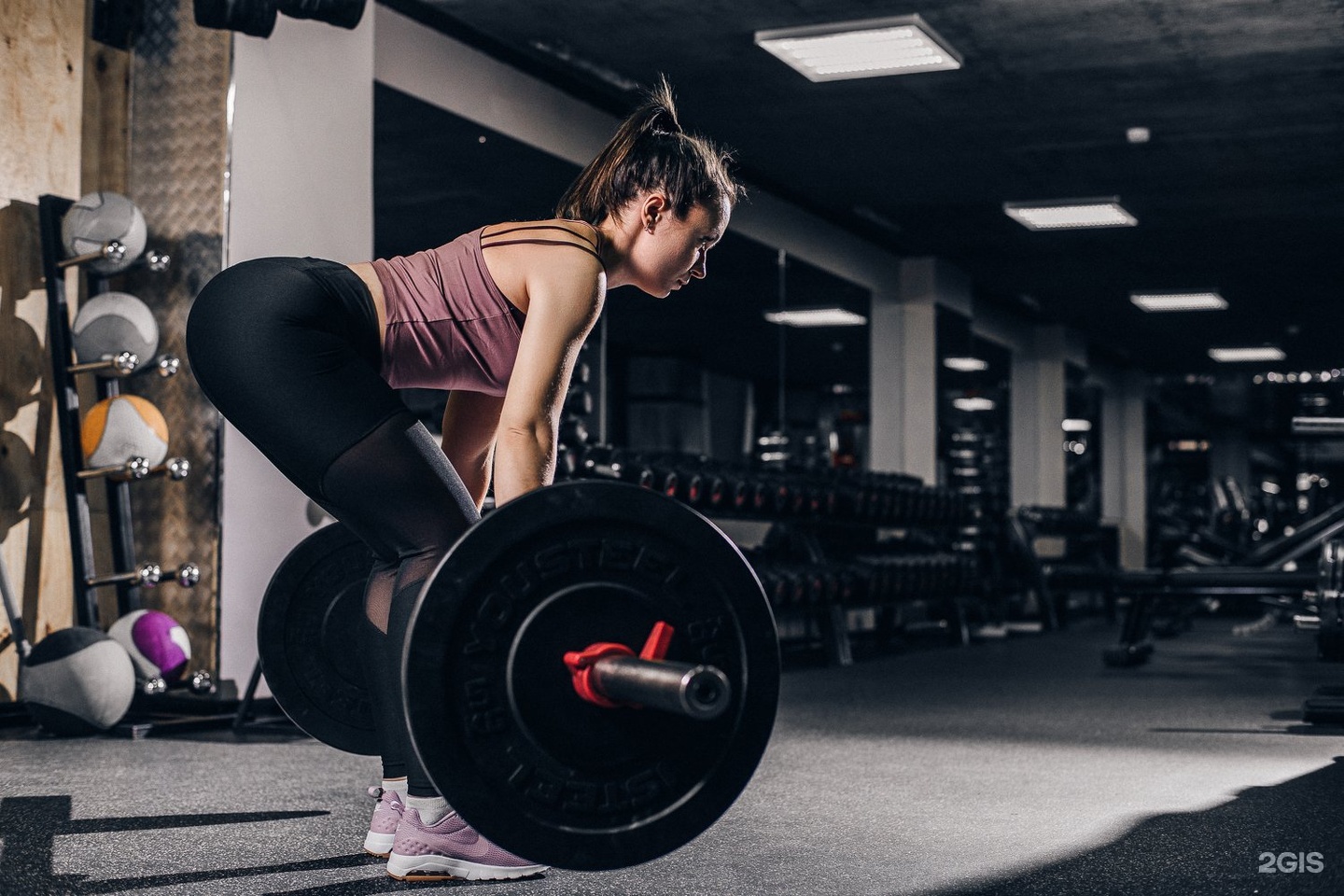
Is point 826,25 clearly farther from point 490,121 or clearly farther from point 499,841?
point 499,841

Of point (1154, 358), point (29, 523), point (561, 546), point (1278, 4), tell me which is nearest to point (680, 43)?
point (1278, 4)

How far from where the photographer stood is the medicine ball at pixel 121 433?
3.49m

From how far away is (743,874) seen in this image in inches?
72.6

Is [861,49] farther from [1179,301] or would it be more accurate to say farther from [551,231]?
[1179,301]

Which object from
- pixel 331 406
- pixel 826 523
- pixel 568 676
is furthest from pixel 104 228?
pixel 826 523

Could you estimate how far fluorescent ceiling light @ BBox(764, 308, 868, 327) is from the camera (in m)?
10.2

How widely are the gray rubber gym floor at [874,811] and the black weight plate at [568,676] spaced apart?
435mm

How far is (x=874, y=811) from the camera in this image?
93.2 inches

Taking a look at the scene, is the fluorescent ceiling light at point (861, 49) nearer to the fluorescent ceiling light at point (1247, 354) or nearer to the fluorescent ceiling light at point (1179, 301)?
the fluorescent ceiling light at point (1179, 301)

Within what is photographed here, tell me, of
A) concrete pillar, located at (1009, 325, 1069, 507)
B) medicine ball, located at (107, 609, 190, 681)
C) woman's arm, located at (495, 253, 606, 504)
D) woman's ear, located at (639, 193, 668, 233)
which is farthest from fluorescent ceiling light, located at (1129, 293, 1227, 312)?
woman's arm, located at (495, 253, 606, 504)

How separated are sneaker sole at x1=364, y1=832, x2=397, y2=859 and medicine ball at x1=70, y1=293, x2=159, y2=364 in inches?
80.2

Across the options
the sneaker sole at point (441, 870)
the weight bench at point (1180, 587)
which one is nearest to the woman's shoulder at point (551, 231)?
the sneaker sole at point (441, 870)

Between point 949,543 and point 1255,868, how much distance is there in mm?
6205

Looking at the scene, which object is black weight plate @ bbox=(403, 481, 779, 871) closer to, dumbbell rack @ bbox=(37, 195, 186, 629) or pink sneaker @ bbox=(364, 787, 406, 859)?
pink sneaker @ bbox=(364, 787, 406, 859)
